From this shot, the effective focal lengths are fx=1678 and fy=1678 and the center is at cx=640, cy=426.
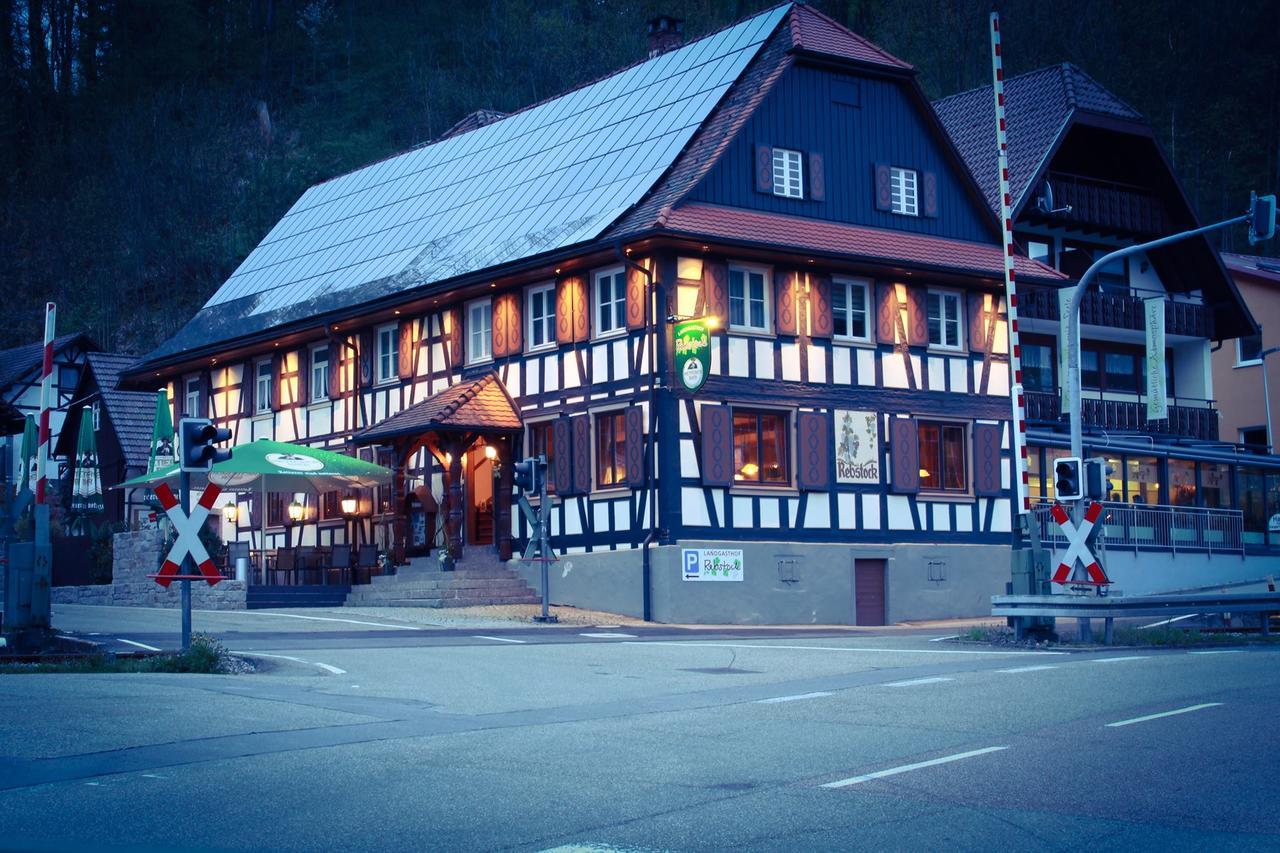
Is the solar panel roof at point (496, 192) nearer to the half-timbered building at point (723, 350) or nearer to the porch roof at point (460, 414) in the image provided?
the half-timbered building at point (723, 350)

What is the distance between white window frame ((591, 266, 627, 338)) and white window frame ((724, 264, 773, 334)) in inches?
79.0

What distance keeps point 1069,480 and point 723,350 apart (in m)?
10.5

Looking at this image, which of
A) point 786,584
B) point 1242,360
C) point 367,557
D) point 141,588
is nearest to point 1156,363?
point 1242,360

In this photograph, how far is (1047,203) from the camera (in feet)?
139

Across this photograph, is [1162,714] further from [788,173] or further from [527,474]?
[788,173]

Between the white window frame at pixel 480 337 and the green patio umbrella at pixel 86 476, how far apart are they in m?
16.8

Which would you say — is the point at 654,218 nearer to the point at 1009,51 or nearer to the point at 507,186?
the point at 507,186

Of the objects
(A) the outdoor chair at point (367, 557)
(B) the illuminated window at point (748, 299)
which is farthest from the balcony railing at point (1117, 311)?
(A) the outdoor chair at point (367, 557)

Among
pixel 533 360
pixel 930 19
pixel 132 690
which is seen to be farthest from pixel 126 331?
pixel 132 690

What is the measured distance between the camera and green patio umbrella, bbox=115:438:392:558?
32.7m

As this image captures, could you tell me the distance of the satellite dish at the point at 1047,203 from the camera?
41812mm

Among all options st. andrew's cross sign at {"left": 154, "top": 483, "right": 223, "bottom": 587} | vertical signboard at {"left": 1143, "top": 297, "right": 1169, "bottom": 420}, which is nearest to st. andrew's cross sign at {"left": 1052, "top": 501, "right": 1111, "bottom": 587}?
st. andrew's cross sign at {"left": 154, "top": 483, "right": 223, "bottom": 587}

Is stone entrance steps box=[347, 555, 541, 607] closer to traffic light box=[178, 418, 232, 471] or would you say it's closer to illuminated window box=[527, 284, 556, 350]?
illuminated window box=[527, 284, 556, 350]

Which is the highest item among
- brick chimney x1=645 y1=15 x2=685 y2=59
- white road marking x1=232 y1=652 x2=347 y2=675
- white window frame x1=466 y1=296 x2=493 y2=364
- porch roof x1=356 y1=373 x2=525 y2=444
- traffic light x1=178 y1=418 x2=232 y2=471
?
brick chimney x1=645 y1=15 x2=685 y2=59
